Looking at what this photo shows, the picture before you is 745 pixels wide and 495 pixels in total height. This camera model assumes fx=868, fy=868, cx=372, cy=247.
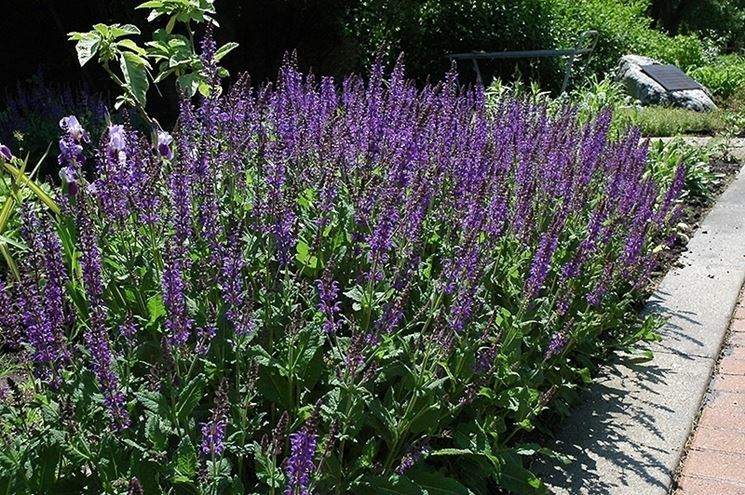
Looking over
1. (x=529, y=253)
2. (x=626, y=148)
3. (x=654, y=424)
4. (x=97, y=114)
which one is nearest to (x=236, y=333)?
(x=529, y=253)

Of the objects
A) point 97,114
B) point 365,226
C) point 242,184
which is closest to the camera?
point 365,226

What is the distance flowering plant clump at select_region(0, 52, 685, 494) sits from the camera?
2168 millimetres

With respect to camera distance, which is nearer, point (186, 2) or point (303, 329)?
point (303, 329)

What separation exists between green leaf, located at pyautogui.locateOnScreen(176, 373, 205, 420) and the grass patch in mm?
8169

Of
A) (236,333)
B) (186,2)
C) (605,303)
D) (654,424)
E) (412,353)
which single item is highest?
(186,2)

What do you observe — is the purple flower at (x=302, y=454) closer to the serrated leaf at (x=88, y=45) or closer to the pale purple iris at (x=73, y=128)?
the pale purple iris at (x=73, y=128)

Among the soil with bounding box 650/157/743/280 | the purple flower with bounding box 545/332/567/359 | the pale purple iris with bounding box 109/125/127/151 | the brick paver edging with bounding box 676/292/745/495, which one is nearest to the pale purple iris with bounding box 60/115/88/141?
the pale purple iris with bounding box 109/125/127/151

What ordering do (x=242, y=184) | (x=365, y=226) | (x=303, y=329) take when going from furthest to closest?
(x=242, y=184), (x=365, y=226), (x=303, y=329)

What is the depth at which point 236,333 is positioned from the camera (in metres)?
2.28

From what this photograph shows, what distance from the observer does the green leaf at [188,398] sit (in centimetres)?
222

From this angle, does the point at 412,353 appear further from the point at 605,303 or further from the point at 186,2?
the point at 186,2

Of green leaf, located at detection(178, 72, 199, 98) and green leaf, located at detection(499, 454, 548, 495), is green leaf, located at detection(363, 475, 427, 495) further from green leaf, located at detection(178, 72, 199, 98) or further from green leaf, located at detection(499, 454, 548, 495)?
green leaf, located at detection(178, 72, 199, 98)

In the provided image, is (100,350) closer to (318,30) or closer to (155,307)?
(155,307)

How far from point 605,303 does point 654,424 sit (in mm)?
572
